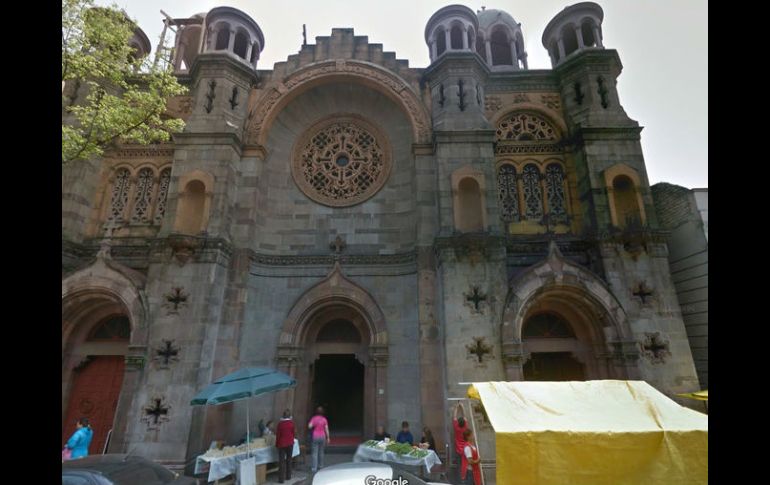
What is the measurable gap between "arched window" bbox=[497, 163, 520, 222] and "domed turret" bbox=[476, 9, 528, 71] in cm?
1093

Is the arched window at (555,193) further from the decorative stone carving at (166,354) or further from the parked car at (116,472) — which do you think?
the decorative stone carving at (166,354)

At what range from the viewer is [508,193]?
14148 millimetres

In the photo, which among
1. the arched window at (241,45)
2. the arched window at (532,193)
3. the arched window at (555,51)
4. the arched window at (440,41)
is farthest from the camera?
the arched window at (555,51)

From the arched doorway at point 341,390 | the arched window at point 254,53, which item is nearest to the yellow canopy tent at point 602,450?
the arched doorway at point 341,390

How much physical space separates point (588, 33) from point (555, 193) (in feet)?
25.1

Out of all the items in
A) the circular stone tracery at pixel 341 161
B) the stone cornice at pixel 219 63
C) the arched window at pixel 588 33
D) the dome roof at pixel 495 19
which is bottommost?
the circular stone tracery at pixel 341 161

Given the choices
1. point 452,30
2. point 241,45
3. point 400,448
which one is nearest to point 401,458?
point 400,448

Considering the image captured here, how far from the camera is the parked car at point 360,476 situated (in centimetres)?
509

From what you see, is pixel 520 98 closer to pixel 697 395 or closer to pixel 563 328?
pixel 563 328

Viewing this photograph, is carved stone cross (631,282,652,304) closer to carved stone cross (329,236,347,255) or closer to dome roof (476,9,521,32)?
carved stone cross (329,236,347,255)

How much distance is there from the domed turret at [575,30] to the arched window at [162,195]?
666 inches

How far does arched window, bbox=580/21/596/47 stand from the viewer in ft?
50.9

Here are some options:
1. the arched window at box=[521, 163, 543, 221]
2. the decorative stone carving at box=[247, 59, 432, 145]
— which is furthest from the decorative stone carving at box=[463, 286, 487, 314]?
the decorative stone carving at box=[247, 59, 432, 145]
